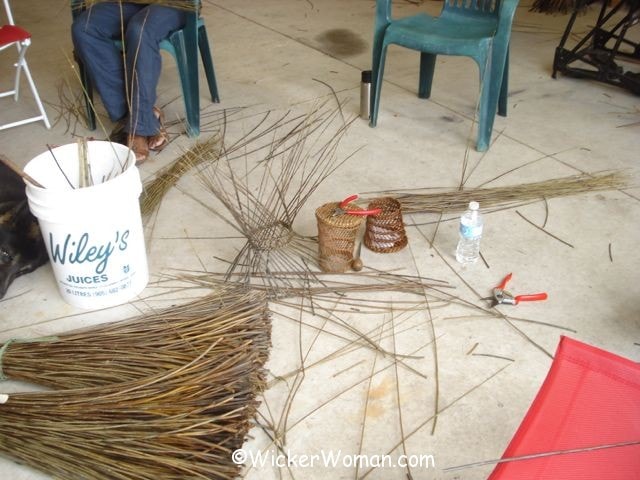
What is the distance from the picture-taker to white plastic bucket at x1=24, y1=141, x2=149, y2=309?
1.96 meters

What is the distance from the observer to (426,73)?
3605 mm

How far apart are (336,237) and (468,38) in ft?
4.48

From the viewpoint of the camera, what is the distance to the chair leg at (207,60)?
3449mm

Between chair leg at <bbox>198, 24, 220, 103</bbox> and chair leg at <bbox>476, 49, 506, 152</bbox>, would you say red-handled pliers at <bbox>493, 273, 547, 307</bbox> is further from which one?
chair leg at <bbox>198, 24, 220, 103</bbox>

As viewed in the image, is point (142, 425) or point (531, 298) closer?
point (142, 425)

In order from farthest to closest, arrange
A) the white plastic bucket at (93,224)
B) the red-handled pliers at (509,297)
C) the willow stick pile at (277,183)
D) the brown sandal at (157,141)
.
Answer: the brown sandal at (157,141), the willow stick pile at (277,183), the red-handled pliers at (509,297), the white plastic bucket at (93,224)

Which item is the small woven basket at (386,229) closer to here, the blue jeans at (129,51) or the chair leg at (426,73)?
the blue jeans at (129,51)

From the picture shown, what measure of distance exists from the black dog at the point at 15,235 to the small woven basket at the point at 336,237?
1072 mm

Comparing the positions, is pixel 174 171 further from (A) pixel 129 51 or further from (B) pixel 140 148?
(A) pixel 129 51

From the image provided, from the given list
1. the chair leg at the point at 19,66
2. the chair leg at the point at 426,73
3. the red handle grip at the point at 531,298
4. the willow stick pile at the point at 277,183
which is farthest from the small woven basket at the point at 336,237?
the chair leg at the point at 19,66

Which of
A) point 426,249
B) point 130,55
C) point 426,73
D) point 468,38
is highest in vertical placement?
point 468,38

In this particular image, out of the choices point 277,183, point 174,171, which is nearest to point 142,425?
point 277,183

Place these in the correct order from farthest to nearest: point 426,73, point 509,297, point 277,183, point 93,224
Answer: point 426,73, point 277,183, point 509,297, point 93,224

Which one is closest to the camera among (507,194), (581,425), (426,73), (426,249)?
(581,425)
